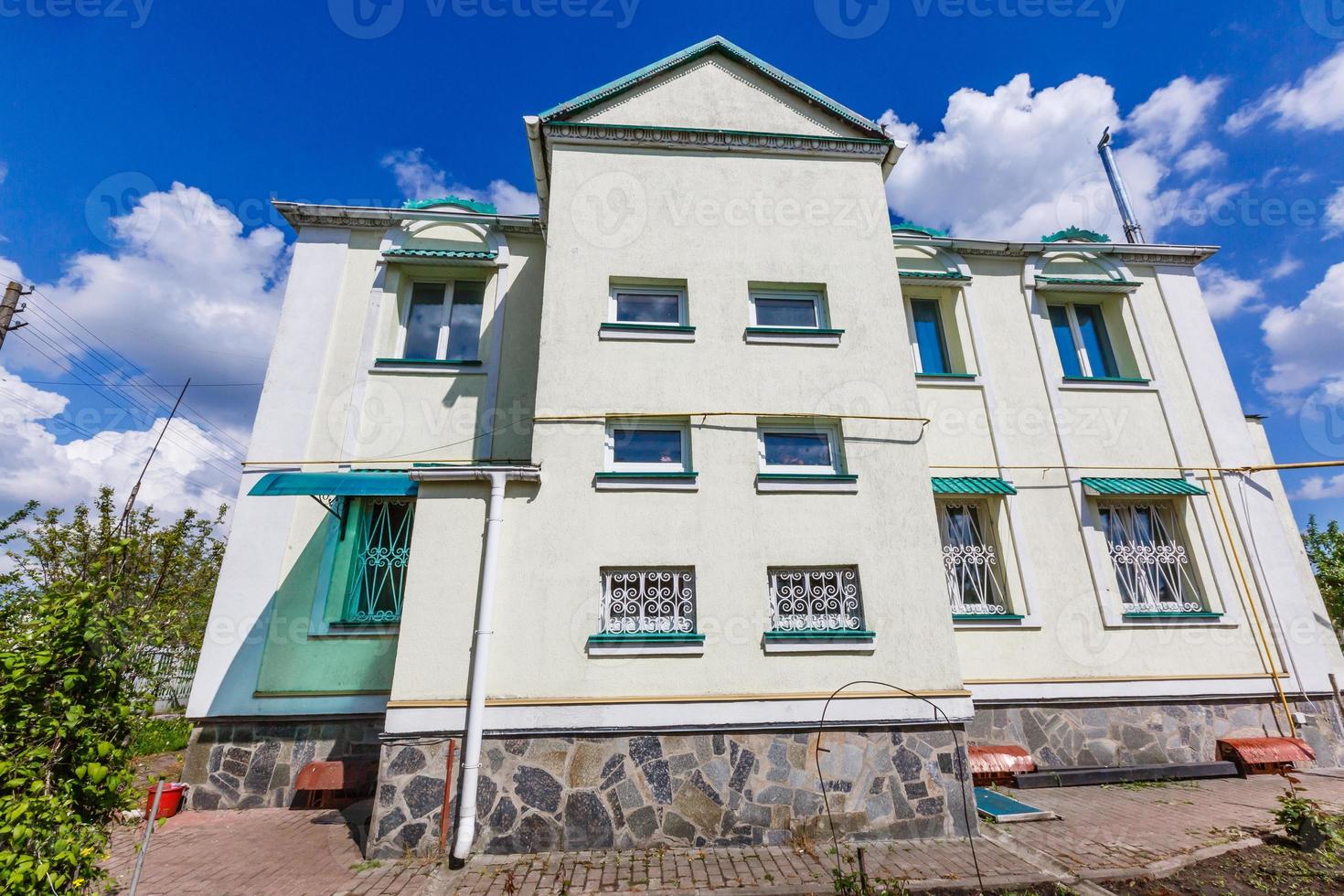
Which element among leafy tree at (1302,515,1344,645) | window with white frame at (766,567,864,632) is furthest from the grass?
leafy tree at (1302,515,1344,645)

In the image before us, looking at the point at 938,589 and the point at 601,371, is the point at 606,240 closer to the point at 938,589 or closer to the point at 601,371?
the point at 601,371

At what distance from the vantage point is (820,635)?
20.1ft

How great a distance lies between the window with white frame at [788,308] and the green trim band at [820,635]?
3936 millimetres

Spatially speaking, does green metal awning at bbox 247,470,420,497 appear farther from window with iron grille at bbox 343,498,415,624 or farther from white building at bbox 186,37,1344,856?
window with iron grille at bbox 343,498,415,624

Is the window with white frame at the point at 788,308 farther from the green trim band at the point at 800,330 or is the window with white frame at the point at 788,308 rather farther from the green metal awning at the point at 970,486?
the green metal awning at the point at 970,486

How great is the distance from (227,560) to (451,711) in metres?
4.46

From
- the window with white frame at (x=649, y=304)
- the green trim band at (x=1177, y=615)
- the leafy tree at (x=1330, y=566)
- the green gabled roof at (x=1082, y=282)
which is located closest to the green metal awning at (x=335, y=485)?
the window with white frame at (x=649, y=304)

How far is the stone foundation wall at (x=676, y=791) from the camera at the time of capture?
545 cm

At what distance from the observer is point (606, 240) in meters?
7.67

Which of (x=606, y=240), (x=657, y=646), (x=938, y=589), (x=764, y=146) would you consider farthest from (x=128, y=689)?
(x=764, y=146)

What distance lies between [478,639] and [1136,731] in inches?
357

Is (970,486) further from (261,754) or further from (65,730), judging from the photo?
(261,754)

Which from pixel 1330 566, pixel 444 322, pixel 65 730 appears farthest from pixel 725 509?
pixel 1330 566

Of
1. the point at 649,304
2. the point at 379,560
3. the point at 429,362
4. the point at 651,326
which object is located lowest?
the point at 379,560
